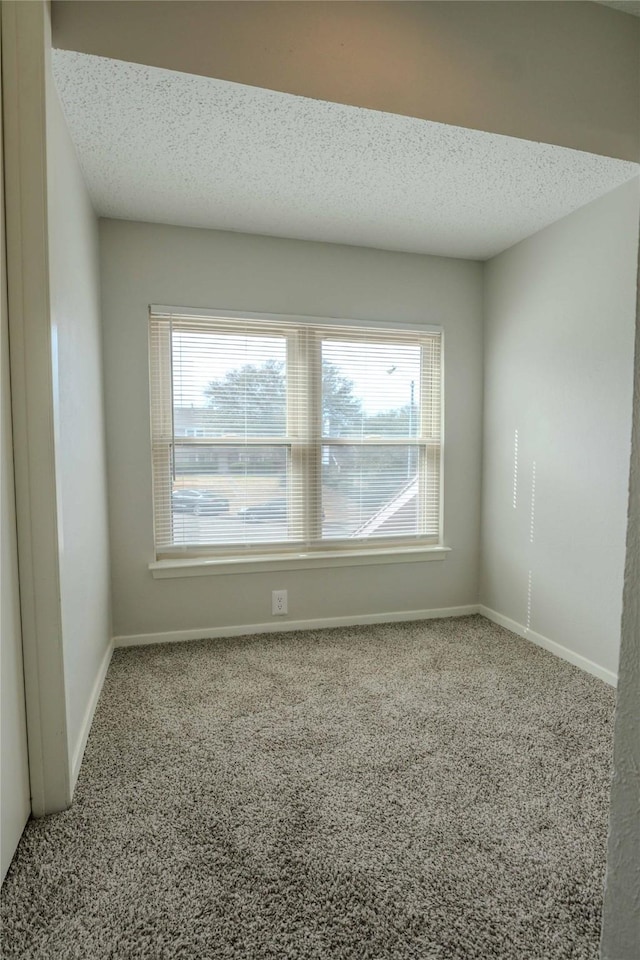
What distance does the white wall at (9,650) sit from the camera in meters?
1.28

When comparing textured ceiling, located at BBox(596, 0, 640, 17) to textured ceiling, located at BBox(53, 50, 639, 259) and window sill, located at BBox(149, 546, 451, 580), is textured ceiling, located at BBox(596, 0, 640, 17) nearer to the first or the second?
textured ceiling, located at BBox(53, 50, 639, 259)

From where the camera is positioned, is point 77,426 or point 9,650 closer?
point 9,650

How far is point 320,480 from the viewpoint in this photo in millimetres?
3016

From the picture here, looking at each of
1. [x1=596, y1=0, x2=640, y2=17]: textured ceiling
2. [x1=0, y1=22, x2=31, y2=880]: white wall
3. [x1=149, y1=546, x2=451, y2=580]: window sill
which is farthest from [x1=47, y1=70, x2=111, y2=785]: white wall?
[x1=596, y1=0, x2=640, y2=17]: textured ceiling

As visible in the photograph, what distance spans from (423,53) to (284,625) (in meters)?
2.78

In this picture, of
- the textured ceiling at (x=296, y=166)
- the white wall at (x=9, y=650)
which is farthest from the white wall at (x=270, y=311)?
the white wall at (x=9, y=650)

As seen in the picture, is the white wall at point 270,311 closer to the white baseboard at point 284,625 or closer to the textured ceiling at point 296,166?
the white baseboard at point 284,625

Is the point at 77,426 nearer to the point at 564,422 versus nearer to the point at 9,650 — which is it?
the point at 9,650

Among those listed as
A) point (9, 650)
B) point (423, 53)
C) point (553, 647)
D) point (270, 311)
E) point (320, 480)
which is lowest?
point (553, 647)

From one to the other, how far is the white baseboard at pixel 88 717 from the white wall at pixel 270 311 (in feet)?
1.13

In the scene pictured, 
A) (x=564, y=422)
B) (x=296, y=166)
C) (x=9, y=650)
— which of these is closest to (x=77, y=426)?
(x=9, y=650)

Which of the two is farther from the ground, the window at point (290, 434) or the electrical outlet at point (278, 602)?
the window at point (290, 434)

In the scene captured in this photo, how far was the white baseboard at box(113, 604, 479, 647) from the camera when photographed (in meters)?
2.76

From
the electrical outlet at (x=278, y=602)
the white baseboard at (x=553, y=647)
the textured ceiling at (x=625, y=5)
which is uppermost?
the textured ceiling at (x=625, y=5)
